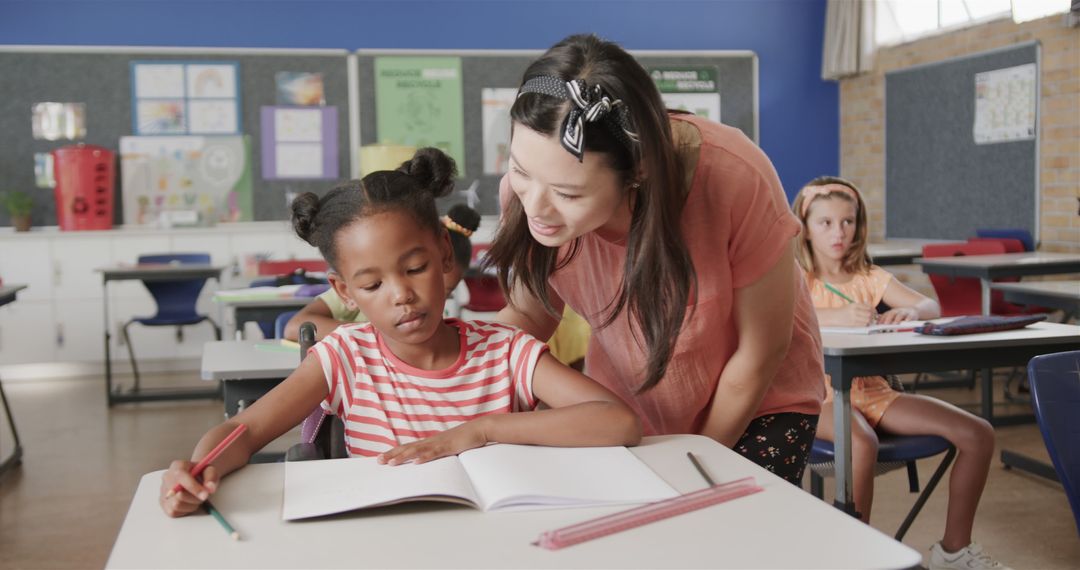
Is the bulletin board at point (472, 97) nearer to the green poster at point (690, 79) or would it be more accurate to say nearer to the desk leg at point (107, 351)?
the green poster at point (690, 79)

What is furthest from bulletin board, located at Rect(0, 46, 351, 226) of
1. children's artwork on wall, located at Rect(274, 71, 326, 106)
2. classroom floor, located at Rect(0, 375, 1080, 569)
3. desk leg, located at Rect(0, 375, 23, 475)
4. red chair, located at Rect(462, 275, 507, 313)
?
desk leg, located at Rect(0, 375, 23, 475)

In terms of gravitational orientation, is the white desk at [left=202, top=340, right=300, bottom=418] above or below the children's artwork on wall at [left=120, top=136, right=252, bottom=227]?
below

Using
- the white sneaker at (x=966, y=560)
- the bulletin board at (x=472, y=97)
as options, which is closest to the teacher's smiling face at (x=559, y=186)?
the white sneaker at (x=966, y=560)

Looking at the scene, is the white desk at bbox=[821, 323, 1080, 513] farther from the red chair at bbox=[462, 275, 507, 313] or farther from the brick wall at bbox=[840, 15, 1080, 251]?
the red chair at bbox=[462, 275, 507, 313]

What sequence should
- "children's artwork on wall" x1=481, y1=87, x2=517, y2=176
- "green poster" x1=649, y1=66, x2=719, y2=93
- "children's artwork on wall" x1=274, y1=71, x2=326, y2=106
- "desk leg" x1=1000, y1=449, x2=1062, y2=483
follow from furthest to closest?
1. "green poster" x1=649, y1=66, x2=719, y2=93
2. "children's artwork on wall" x1=481, y1=87, x2=517, y2=176
3. "children's artwork on wall" x1=274, y1=71, x2=326, y2=106
4. "desk leg" x1=1000, y1=449, x2=1062, y2=483

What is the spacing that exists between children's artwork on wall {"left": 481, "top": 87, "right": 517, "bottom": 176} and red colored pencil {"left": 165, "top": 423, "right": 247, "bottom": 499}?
5.48 metres

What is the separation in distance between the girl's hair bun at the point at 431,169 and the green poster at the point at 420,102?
504 centimetres

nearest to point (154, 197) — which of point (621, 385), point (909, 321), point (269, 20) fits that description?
point (269, 20)

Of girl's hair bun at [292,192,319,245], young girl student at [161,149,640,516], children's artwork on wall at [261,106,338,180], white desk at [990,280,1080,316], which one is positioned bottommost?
white desk at [990,280,1080,316]

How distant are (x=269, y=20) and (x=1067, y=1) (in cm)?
454

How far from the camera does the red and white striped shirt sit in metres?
1.30

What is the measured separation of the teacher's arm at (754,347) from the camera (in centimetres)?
118

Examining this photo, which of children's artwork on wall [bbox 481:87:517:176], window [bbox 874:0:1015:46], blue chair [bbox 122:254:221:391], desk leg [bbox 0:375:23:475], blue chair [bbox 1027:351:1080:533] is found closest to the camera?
blue chair [bbox 1027:351:1080:533]

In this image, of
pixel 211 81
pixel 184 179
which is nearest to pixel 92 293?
pixel 184 179
